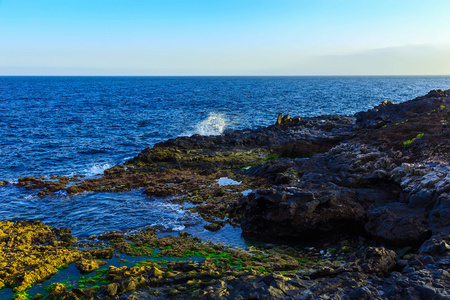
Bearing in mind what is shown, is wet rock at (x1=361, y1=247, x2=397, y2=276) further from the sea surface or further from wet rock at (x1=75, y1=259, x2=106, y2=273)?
wet rock at (x1=75, y1=259, x2=106, y2=273)

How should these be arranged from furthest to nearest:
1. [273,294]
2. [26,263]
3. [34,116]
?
[34,116] → [26,263] → [273,294]

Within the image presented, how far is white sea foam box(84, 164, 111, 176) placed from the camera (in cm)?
3297

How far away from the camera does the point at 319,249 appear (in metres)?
16.7

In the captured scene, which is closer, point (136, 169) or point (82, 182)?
point (82, 182)

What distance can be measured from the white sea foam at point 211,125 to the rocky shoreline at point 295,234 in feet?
74.6

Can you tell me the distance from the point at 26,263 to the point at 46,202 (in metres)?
11.3

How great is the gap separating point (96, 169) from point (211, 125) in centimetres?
2864

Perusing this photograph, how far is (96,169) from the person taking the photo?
34.3 meters

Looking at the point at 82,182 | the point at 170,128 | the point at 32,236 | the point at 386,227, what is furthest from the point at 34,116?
the point at 386,227

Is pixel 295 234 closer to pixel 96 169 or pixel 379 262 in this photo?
pixel 379 262

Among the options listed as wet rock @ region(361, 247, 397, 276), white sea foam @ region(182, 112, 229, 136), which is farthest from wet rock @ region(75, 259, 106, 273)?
white sea foam @ region(182, 112, 229, 136)

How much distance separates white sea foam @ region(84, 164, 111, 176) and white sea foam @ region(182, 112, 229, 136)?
63.4 feet

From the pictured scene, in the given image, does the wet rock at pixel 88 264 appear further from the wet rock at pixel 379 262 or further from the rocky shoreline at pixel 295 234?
the wet rock at pixel 379 262

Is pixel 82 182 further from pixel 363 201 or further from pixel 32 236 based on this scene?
pixel 363 201
